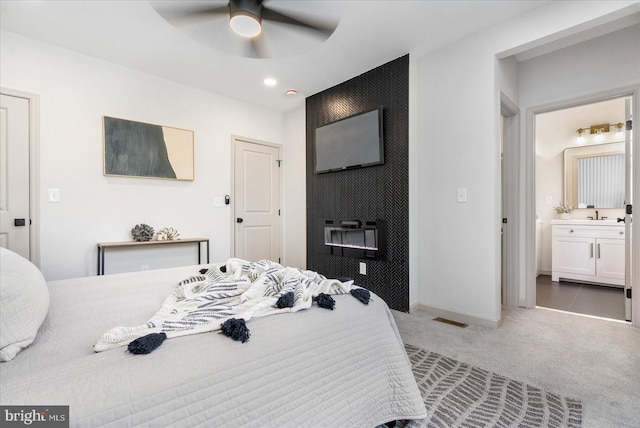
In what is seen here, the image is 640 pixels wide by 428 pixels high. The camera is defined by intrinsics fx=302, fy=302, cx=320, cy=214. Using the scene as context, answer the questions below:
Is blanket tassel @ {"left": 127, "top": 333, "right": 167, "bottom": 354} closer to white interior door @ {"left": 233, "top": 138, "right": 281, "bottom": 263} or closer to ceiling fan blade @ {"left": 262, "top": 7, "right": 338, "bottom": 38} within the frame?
ceiling fan blade @ {"left": 262, "top": 7, "right": 338, "bottom": 38}

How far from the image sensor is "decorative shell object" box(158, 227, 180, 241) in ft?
11.0

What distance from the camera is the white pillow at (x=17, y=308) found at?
819 mm

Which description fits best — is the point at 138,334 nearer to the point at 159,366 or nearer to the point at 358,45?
the point at 159,366

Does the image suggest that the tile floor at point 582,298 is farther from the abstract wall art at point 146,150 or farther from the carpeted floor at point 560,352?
the abstract wall art at point 146,150

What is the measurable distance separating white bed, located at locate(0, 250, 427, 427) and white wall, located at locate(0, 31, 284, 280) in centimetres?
185

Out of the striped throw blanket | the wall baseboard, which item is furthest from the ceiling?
the wall baseboard

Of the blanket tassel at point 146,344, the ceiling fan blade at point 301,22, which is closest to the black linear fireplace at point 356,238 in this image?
the ceiling fan blade at point 301,22

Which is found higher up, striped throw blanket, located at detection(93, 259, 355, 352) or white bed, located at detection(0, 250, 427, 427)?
striped throw blanket, located at detection(93, 259, 355, 352)

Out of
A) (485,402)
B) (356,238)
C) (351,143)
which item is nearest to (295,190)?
(351,143)

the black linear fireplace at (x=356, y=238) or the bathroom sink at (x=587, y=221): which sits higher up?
the bathroom sink at (x=587, y=221)

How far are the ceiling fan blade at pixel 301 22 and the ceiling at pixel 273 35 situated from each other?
42mm

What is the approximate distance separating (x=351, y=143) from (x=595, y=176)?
3.81 meters

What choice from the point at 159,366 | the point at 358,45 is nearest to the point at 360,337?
the point at 159,366

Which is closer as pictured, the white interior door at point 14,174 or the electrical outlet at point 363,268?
the white interior door at point 14,174
